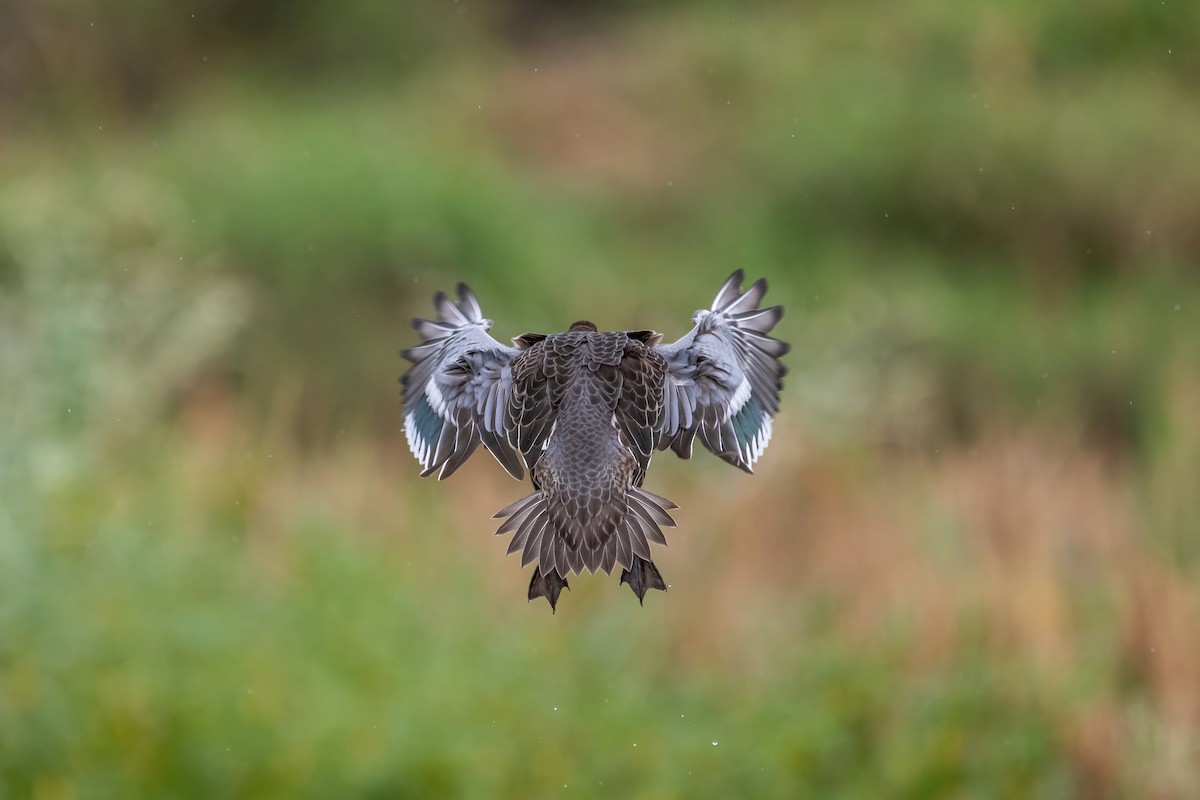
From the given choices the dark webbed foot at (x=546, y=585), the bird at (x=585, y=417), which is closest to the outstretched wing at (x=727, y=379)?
the bird at (x=585, y=417)

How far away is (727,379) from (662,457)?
0.11 meters

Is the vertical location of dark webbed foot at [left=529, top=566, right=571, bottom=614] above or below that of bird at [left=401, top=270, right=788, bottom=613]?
below

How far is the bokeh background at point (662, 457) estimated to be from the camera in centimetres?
540

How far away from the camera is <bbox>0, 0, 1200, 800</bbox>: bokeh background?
5402mm

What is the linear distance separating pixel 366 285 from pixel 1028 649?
5.94 metres

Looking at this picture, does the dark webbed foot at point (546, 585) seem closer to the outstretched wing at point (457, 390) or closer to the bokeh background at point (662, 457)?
the outstretched wing at point (457, 390)

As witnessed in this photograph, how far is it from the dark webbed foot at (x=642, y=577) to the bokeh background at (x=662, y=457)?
0.51 m

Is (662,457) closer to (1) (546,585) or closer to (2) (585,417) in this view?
(2) (585,417)

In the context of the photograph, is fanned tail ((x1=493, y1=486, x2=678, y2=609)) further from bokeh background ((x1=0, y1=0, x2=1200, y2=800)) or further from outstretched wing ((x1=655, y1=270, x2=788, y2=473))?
bokeh background ((x1=0, y1=0, x2=1200, y2=800))

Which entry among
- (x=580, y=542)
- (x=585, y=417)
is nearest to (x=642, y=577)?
(x=580, y=542)

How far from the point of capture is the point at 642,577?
47.1 inches

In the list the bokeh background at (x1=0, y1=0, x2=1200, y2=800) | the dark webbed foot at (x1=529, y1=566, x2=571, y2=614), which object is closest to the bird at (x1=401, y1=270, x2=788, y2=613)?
the dark webbed foot at (x1=529, y1=566, x2=571, y2=614)

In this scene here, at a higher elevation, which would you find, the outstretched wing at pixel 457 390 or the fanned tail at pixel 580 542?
the outstretched wing at pixel 457 390

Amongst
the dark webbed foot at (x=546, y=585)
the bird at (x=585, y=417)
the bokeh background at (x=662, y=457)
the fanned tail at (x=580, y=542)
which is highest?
the bokeh background at (x=662, y=457)
